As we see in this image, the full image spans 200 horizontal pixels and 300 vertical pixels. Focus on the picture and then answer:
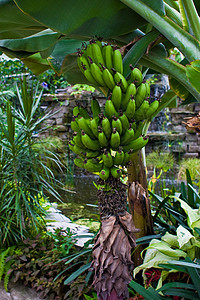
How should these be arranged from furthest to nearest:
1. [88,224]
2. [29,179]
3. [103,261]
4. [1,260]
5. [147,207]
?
[88,224] < [29,179] < [1,260] < [147,207] < [103,261]

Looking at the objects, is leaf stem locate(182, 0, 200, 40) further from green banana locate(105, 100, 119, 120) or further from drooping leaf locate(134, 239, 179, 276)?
drooping leaf locate(134, 239, 179, 276)

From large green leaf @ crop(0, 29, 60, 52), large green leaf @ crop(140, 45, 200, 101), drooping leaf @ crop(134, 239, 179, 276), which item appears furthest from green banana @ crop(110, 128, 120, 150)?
drooping leaf @ crop(134, 239, 179, 276)

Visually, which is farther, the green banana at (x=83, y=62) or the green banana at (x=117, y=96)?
the green banana at (x=83, y=62)

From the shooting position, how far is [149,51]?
1083 mm

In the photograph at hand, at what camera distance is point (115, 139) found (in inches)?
33.0

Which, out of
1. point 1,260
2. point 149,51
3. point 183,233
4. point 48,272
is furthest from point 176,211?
point 1,260

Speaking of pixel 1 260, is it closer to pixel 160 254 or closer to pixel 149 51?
pixel 160 254

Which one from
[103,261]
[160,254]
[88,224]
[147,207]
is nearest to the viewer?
[103,261]

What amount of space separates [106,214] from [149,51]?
0.64 m

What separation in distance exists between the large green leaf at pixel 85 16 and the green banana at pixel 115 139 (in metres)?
0.46

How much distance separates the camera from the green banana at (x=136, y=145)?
3.01 ft

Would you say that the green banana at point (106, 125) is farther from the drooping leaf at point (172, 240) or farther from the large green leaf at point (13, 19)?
the drooping leaf at point (172, 240)

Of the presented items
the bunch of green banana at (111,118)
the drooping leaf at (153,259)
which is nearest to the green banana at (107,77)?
the bunch of green banana at (111,118)

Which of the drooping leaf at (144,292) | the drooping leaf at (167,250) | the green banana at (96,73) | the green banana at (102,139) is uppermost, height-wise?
the green banana at (96,73)
